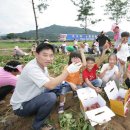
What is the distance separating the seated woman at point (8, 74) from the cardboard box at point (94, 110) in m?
0.98

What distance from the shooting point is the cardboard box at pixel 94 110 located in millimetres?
2553

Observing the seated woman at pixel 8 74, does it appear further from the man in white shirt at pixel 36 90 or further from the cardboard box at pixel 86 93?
the cardboard box at pixel 86 93

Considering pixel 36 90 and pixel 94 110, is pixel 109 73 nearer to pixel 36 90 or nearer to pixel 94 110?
→ pixel 94 110

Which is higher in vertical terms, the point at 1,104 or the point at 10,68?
the point at 10,68

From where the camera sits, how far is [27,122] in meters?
3.08

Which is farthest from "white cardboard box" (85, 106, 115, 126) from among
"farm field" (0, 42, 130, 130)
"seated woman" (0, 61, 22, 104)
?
"seated woman" (0, 61, 22, 104)

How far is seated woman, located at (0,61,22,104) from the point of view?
3288mm

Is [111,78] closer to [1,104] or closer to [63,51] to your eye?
[1,104]

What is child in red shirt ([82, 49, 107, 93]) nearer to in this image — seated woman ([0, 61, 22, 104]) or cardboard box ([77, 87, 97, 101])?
cardboard box ([77, 87, 97, 101])

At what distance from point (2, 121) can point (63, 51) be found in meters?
10.2

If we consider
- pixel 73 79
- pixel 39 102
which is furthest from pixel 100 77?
pixel 39 102

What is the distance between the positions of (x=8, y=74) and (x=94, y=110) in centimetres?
138

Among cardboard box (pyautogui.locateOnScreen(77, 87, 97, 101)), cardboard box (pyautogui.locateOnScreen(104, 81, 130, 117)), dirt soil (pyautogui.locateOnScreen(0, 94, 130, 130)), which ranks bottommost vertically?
dirt soil (pyautogui.locateOnScreen(0, 94, 130, 130))

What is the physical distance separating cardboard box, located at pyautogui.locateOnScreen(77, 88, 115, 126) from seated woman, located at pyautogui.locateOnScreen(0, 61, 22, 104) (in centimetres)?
98
